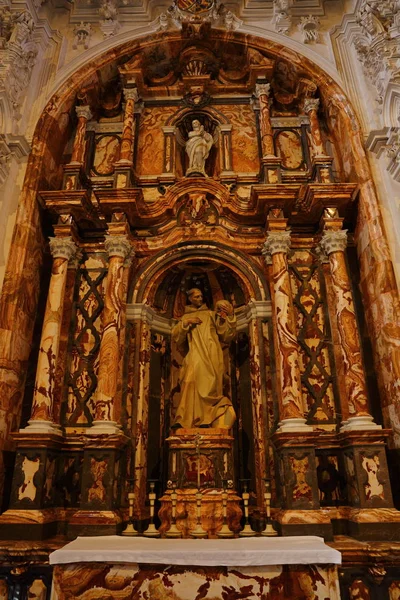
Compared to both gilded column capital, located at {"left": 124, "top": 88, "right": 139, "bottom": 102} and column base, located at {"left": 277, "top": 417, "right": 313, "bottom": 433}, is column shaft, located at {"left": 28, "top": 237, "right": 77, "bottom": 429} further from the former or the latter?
gilded column capital, located at {"left": 124, "top": 88, "right": 139, "bottom": 102}

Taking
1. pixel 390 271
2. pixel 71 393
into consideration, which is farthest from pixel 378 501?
pixel 71 393

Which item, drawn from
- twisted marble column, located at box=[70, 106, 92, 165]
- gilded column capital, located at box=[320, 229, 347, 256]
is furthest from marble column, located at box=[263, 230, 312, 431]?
twisted marble column, located at box=[70, 106, 92, 165]

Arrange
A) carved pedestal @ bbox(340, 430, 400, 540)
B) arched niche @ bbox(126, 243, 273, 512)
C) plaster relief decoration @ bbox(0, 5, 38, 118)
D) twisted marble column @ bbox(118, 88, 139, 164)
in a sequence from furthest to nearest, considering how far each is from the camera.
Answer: twisted marble column @ bbox(118, 88, 139, 164), plaster relief decoration @ bbox(0, 5, 38, 118), arched niche @ bbox(126, 243, 273, 512), carved pedestal @ bbox(340, 430, 400, 540)

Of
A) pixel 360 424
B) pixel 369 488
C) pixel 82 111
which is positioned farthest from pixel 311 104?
pixel 369 488

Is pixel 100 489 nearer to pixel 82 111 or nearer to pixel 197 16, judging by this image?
pixel 82 111

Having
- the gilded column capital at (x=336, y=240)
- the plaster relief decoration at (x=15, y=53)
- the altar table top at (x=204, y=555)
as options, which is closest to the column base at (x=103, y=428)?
the altar table top at (x=204, y=555)

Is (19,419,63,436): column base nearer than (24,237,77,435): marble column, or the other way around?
(19,419,63,436): column base

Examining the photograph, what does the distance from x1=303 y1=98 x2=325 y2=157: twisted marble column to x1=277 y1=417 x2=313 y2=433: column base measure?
15.4ft

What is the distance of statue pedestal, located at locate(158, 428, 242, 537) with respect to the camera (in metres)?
6.18

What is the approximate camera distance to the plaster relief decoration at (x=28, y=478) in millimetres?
5984

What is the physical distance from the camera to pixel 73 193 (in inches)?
305

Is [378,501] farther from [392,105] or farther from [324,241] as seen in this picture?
[392,105]

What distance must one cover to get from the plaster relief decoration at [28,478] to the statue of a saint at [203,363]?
6.66 ft

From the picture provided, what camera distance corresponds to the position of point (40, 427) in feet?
20.7
